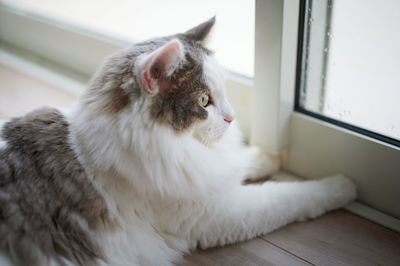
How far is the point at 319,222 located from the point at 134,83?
75 centimetres

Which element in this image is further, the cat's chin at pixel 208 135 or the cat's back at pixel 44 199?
the cat's chin at pixel 208 135

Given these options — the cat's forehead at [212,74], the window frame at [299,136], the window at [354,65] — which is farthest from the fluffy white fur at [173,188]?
the window at [354,65]

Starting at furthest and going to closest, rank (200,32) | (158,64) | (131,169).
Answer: (200,32), (131,169), (158,64)

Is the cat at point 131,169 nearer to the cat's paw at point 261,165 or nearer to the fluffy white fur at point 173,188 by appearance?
the fluffy white fur at point 173,188

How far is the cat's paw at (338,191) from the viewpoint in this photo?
3.99 ft

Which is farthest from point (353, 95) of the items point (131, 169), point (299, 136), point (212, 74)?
point (131, 169)

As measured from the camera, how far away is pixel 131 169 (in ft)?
3.11

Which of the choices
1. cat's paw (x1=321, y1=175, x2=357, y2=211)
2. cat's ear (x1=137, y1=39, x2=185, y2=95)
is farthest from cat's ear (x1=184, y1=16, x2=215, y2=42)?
cat's paw (x1=321, y1=175, x2=357, y2=211)

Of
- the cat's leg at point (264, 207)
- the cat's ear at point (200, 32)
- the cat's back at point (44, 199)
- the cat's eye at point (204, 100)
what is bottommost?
the cat's leg at point (264, 207)

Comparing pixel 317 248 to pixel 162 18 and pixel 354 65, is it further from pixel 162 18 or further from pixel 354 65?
pixel 162 18

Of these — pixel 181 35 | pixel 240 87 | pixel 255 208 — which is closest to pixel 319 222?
pixel 255 208

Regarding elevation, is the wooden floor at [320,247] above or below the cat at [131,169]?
below

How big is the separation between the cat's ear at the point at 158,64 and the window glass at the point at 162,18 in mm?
309

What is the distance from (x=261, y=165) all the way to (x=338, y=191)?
28 cm
